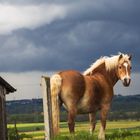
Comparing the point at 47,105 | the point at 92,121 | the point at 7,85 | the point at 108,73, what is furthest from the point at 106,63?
the point at 7,85

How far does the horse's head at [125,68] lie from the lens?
19.4 metres

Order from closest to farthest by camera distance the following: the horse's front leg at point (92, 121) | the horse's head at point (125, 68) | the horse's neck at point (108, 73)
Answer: the horse's head at point (125, 68), the horse's front leg at point (92, 121), the horse's neck at point (108, 73)

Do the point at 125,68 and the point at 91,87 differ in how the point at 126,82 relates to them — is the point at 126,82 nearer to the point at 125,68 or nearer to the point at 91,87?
the point at 125,68

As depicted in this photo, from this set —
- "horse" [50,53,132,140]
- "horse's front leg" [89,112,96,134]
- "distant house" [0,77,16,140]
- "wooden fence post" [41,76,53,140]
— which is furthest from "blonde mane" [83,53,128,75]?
"distant house" [0,77,16,140]

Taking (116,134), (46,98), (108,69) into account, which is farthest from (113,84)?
(46,98)

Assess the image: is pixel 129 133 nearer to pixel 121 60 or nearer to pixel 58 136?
pixel 121 60

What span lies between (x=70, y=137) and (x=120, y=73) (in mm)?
4042

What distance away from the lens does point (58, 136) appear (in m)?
16.3

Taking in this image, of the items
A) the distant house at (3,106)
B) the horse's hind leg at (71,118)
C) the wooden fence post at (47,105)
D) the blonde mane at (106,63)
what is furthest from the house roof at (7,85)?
the wooden fence post at (47,105)

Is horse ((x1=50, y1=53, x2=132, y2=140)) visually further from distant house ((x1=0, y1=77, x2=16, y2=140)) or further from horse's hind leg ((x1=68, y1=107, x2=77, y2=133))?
distant house ((x1=0, y1=77, x2=16, y2=140))

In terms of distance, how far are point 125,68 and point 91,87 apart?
1251 mm

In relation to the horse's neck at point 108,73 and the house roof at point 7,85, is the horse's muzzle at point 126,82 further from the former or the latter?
the house roof at point 7,85

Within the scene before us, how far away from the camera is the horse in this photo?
1862 centimetres

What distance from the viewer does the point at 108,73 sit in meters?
20.4
